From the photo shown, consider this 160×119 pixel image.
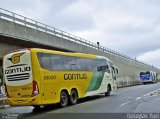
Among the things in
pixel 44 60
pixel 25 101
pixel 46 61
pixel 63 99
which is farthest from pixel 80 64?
pixel 25 101

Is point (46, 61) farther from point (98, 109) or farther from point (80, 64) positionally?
point (80, 64)

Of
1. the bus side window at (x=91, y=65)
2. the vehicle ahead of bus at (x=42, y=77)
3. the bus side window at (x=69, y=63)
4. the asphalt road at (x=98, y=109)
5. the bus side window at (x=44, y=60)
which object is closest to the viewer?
the asphalt road at (x=98, y=109)

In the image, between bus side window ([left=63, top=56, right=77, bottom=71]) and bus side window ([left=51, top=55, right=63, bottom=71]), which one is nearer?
bus side window ([left=51, top=55, right=63, bottom=71])

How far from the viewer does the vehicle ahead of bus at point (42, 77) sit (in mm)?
19141

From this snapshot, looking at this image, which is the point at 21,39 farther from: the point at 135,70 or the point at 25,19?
the point at 135,70

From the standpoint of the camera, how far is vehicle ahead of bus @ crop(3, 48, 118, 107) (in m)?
19.1

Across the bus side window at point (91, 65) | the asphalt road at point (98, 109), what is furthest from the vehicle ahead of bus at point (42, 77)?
the bus side window at point (91, 65)

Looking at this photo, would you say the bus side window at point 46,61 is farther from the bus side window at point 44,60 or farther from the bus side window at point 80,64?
the bus side window at point 80,64

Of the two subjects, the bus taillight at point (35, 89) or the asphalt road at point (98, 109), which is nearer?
the asphalt road at point (98, 109)

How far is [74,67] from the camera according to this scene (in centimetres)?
2344

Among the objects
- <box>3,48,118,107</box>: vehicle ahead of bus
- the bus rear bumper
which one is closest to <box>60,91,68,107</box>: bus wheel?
<box>3,48,118,107</box>: vehicle ahead of bus

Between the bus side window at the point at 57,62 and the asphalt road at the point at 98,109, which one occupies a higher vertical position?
the bus side window at the point at 57,62

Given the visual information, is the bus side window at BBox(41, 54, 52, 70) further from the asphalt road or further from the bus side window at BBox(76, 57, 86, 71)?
the bus side window at BBox(76, 57, 86, 71)

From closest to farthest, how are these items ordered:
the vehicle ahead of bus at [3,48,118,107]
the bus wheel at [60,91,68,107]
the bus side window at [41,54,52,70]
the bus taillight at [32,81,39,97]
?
the bus taillight at [32,81,39,97], the vehicle ahead of bus at [3,48,118,107], the bus side window at [41,54,52,70], the bus wheel at [60,91,68,107]
